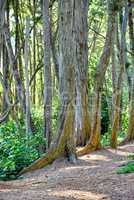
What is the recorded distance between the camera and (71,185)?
29.3ft

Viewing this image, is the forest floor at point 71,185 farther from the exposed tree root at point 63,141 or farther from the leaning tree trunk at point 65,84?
the leaning tree trunk at point 65,84

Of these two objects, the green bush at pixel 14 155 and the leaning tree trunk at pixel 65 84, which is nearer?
the green bush at pixel 14 155

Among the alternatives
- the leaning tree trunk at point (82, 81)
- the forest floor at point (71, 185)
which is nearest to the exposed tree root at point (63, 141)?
the forest floor at point (71, 185)

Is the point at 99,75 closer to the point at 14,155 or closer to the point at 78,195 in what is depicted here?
the point at 14,155

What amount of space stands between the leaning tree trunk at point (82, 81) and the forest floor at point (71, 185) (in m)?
3.69

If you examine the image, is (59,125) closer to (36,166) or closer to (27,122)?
(36,166)

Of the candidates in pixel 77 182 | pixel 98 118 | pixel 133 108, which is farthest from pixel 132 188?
pixel 133 108

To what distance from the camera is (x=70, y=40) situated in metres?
12.4

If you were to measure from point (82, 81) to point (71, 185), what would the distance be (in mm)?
8430

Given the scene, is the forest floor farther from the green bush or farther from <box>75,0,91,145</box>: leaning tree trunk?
<box>75,0,91,145</box>: leaning tree trunk

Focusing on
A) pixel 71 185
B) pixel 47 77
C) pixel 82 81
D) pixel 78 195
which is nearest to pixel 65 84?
pixel 47 77

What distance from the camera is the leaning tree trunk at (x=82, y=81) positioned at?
53.7ft

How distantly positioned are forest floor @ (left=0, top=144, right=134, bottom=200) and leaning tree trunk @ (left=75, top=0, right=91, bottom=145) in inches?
145

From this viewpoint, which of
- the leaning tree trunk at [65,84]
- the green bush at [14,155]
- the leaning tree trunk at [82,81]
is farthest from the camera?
the leaning tree trunk at [82,81]
